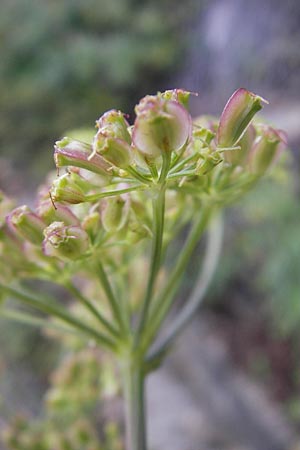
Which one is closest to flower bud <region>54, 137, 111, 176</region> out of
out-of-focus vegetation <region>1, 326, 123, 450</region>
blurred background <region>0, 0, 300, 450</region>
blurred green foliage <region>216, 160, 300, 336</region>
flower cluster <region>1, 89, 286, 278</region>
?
flower cluster <region>1, 89, 286, 278</region>

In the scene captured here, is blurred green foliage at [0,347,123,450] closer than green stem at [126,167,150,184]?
No

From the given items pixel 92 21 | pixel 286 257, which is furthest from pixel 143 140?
pixel 92 21

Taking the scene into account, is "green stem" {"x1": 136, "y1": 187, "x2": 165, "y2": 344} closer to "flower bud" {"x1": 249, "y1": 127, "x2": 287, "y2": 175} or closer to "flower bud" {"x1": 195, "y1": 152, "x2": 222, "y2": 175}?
"flower bud" {"x1": 195, "y1": 152, "x2": 222, "y2": 175}

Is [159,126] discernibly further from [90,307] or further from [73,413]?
[73,413]

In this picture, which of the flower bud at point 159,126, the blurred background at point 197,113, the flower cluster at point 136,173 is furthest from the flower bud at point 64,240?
the blurred background at point 197,113

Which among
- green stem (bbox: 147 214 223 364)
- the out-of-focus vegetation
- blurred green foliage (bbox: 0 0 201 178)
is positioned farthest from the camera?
blurred green foliage (bbox: 0 0 201 178)

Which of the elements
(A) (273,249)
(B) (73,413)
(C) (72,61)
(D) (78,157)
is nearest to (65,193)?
(D) (78,157)

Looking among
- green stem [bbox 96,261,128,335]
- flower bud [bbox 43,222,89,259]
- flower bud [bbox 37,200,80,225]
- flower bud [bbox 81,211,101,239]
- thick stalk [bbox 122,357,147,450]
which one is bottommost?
thick stalk [bbox 122,357,147,450]
